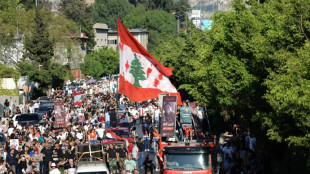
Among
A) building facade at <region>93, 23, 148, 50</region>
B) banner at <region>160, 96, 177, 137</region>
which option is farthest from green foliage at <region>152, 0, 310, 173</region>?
building facade at <region>93, 23, 148, 50</region>

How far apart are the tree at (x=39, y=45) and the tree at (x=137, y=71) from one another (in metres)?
57.8

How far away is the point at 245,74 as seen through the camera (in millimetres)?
19516

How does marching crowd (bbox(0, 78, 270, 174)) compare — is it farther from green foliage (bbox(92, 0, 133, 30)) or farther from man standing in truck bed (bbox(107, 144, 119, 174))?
green foliage (bbox(92, 0, 133, 30))

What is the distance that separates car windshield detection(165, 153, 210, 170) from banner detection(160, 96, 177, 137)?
9.28 meters

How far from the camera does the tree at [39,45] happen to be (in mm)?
80375

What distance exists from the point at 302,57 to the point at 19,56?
76.5 meters

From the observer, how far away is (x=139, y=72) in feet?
78.6

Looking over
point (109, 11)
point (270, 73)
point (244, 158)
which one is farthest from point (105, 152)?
point (109, 11)

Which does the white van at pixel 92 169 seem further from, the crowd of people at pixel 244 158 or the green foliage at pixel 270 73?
the green foliage at pixel 270 73

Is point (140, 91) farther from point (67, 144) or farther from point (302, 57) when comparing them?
point (302, 57)

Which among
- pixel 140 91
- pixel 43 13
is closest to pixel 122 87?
pixel 140 91

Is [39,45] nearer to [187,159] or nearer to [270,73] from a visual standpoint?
[187,159]

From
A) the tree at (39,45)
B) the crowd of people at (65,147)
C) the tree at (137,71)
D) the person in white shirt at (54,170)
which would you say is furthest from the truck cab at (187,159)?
the tree at (39,45)

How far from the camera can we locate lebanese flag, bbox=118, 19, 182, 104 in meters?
23.6
